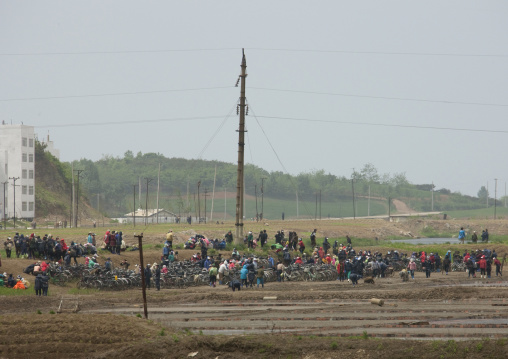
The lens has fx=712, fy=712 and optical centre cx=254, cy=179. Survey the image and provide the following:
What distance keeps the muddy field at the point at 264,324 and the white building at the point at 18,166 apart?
7643cm

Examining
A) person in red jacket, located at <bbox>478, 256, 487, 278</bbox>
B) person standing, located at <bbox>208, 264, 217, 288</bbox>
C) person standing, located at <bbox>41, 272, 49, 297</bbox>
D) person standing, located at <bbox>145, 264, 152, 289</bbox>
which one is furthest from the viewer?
person in red jacket, located at <bbox>478, 256, 487, 278</bbox>

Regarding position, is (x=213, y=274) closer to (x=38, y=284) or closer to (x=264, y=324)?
(x=38, y=284)

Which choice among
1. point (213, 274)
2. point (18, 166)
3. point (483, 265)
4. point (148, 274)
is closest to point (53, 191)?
point (18, 166)

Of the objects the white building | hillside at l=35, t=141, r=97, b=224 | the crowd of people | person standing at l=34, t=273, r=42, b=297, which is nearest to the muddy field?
person standing at l=34, t=273, r=42, b=297

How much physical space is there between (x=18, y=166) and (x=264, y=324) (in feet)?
308

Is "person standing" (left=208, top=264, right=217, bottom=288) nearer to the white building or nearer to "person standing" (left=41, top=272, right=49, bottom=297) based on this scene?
"person standing" (left=41, top=272, right=49, bottom=297)

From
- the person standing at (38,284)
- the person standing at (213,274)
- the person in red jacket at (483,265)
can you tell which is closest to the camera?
the person standing at (38,284)

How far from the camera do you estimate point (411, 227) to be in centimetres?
12419

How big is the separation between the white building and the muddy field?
76427mm

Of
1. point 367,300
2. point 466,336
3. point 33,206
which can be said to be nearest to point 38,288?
point 367,300

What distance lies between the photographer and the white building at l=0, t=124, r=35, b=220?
109000mm

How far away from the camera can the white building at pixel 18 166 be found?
109000mm

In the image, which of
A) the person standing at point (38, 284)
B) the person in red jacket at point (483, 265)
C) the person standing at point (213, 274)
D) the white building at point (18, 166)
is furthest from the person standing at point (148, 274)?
the white building at point (18, 166)

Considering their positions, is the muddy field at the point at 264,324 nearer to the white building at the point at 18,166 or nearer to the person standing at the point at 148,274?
the person standing at the point at 148,274
